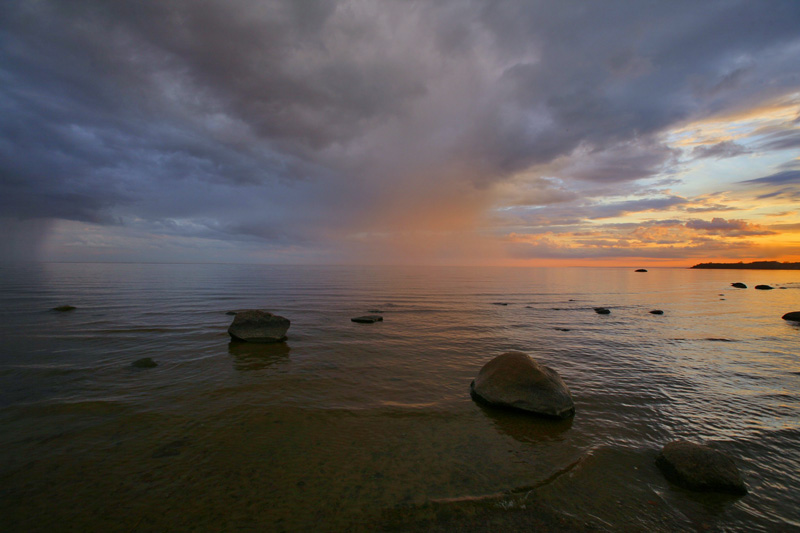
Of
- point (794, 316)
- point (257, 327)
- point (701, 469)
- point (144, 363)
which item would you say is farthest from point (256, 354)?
point (794, 316)

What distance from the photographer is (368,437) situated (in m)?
7.86

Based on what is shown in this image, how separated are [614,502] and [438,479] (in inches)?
123

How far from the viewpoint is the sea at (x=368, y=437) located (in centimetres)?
537

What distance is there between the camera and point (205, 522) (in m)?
5.07

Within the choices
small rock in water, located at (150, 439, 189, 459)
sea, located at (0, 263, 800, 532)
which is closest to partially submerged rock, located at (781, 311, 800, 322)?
sea, located at (0, 263, 800, 532)

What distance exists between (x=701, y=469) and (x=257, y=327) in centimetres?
1767

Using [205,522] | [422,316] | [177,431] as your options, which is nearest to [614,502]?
[205,522]

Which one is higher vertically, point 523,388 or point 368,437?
A: point 523,388

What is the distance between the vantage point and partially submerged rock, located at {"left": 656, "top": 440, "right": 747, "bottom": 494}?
6020 millimetres

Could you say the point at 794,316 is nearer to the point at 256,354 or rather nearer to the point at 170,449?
the point at 256,354

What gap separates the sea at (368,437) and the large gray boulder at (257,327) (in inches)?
33.1

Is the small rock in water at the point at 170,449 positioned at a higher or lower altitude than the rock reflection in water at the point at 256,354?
lower

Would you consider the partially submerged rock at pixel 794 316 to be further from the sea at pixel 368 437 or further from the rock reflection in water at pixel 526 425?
the rock reflection in water at pixel 526 425

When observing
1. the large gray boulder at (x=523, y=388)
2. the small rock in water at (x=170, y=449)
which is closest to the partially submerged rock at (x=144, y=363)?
the small rock in water at (x=170, y=449)
